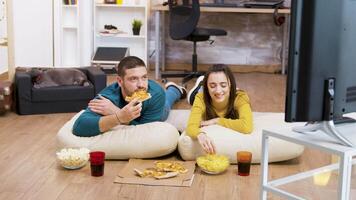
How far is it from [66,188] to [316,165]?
155 centimetres

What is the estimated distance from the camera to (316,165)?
3645 mm

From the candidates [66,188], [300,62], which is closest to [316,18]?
[300,62]

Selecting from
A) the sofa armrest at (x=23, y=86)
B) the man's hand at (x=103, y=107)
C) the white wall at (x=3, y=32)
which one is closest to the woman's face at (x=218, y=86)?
the man's hand at (x=103, y=107)

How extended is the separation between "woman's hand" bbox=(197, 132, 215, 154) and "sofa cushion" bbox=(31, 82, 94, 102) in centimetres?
183

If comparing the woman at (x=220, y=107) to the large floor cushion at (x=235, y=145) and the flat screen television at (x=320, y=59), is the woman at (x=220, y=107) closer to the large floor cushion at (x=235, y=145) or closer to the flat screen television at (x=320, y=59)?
the large floor cushion at (x=235, y=145)

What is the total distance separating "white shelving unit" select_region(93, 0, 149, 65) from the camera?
739 cm

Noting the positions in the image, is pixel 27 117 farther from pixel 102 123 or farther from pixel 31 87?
pixel 102 123

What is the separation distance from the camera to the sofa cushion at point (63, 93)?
194 inches

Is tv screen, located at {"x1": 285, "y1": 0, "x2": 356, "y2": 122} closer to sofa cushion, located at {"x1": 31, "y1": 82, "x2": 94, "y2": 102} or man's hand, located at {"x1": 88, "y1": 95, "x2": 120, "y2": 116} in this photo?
man's hand, located at {"x1": 88, "y1": 95, "x2": 120, "y2": 116}

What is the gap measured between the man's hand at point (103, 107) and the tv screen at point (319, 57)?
1.91 meters

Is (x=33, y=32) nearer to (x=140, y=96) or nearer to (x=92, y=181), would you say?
(x=140, y=96)

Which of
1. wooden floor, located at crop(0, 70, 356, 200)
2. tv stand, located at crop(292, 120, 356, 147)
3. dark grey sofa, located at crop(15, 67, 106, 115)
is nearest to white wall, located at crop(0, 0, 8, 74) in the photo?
dark grey sofa, located at crop(15, 67, 106, 115)

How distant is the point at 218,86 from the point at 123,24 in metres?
4.11

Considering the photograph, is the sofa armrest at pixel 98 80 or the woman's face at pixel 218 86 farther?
the sofa armrest at pixel 98 80
